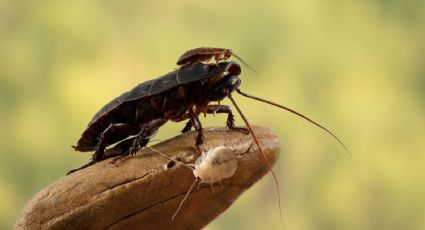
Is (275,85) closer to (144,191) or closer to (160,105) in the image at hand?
(160,105)

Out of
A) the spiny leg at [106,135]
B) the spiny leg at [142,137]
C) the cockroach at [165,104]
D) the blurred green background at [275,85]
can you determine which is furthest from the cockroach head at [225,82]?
the blurred green background at [275,85]

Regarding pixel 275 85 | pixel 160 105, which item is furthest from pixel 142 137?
pixel 275 85

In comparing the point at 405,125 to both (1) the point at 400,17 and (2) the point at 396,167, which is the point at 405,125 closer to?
(2) the point at 396,167

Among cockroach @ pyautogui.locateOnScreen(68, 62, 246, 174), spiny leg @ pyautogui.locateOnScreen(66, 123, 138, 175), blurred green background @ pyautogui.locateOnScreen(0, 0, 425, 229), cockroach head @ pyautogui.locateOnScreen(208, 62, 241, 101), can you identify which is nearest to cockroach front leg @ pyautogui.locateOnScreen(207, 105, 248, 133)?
cockroach @ pyautogui.locateOnScreen(68, 62, 246, 174)

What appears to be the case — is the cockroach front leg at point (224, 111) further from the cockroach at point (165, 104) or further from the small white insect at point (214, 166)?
the small white insect at point (214, 166)

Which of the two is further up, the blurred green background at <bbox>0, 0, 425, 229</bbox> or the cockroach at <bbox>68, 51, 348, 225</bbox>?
the cockroach at <bbox>68, 51, 348, 225</bbox>

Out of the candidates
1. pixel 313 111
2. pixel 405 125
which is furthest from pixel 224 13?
pixel 405 125

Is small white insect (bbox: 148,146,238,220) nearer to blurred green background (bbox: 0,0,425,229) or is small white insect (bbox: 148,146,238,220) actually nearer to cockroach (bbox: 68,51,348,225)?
cockroach (bbox: 68,51,348,225)
